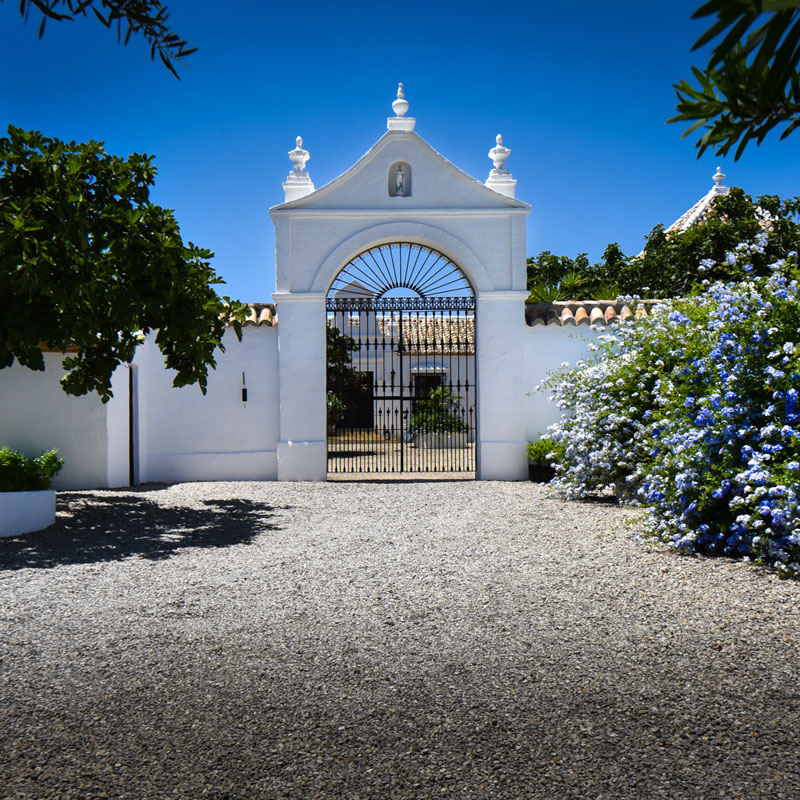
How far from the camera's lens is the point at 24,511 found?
287 inches

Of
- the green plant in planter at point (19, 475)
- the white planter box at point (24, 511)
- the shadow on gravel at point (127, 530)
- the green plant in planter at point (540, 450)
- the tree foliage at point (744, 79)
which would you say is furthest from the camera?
the green plant in planter at point (540, 450)

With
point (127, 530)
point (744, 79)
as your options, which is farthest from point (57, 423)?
point (744, 79)

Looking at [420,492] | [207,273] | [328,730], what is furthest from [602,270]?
[328,730]

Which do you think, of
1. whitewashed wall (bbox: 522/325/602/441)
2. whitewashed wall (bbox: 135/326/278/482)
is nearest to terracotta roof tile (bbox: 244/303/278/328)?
whitewashed wall (bbox: 135/326/278/482)

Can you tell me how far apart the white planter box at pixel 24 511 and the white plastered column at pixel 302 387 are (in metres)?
4.09

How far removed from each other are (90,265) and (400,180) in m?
5.89

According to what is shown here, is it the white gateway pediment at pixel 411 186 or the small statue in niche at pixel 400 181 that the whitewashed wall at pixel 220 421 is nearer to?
the white gateway pediment at pixel 411 186

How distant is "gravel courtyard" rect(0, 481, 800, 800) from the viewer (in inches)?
94.9

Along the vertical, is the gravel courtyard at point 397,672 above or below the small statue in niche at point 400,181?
below

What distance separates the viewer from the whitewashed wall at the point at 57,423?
10344 mm

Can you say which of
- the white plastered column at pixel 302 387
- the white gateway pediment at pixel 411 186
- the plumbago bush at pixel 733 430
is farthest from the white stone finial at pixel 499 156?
the plumbago bush at pixel 733 430

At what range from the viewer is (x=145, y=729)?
2.74 metres

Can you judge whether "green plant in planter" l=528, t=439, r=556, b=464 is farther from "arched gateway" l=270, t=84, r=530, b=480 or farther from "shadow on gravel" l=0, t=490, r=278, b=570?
"shadow on gravel" l=0, t=490, r=278, b=570

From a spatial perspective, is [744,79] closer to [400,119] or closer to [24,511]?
[24,511]
